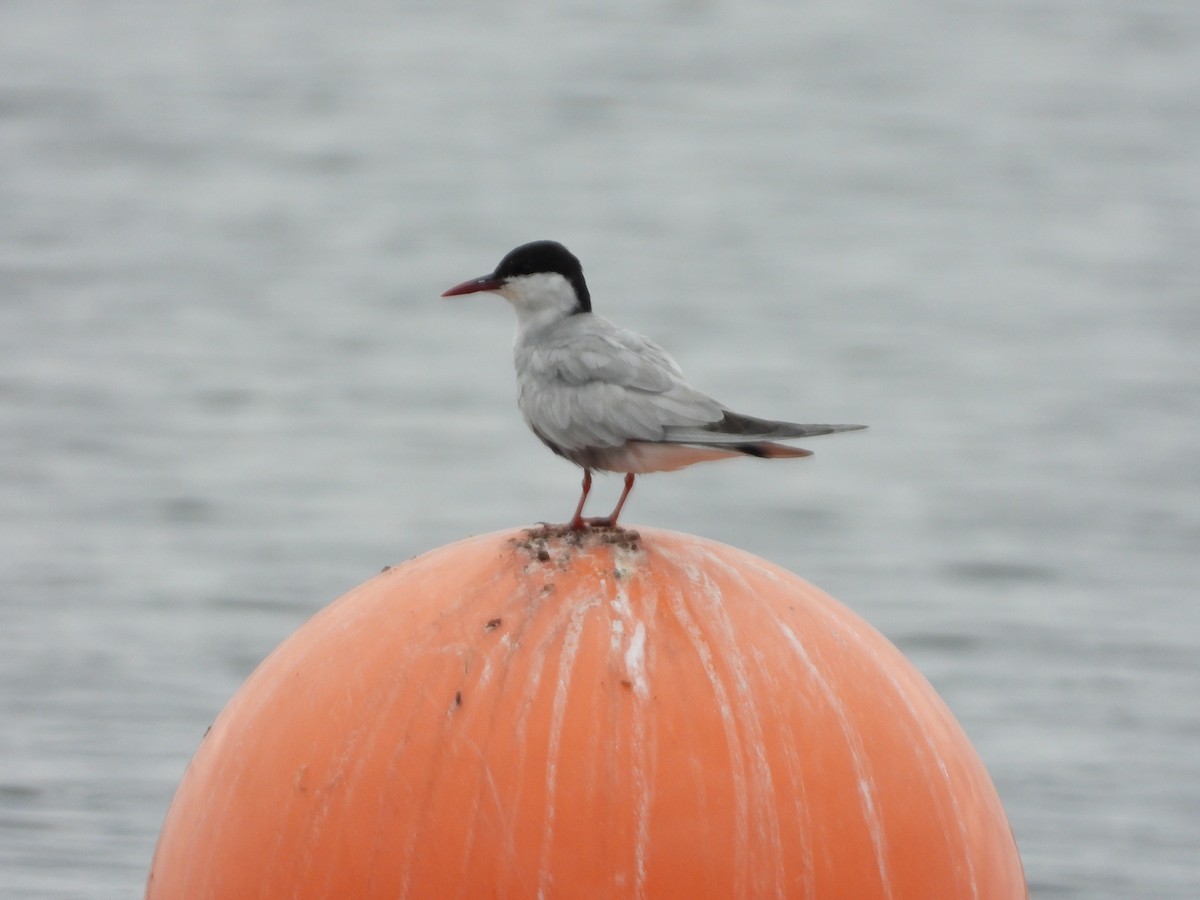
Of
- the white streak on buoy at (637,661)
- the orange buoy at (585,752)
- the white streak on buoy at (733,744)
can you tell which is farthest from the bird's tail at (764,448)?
the white streak on buoy at (637,661)

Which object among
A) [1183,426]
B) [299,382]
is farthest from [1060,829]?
[299,382]

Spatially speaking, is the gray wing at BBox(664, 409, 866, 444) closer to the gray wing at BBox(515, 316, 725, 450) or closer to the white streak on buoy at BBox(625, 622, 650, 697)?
the gray wing at BBox(515, 316, 725, 450)

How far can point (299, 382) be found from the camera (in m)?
19.5

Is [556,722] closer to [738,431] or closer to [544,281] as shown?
[738,431]

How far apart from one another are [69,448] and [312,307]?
6.10 meters

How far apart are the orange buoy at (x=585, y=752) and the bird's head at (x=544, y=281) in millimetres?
922

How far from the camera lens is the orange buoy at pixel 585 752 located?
14.1 ft

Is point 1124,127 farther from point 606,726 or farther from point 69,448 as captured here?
point 606,726

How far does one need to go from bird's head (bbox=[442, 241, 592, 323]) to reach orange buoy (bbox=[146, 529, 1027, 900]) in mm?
922

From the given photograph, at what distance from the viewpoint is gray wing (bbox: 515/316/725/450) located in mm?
5012

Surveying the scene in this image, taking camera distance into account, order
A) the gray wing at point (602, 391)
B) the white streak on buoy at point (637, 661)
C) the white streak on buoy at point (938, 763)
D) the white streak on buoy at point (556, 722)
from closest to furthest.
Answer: the white streak on buoy at point (556, 722) → the white streak on buoy at point (637, 661) → the white streak on buoy at point (938, 763) → the gray wing at point (602, 391)

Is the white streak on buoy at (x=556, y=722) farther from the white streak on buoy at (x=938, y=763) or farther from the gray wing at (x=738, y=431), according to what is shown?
the white streak on buoy at (x=938, y=763)

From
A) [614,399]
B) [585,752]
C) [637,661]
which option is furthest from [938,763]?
[614,399]

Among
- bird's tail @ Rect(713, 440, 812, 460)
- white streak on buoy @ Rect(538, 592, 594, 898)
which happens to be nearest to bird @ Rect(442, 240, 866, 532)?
bird's tail @ Rect(713, 440, 812, 460)
